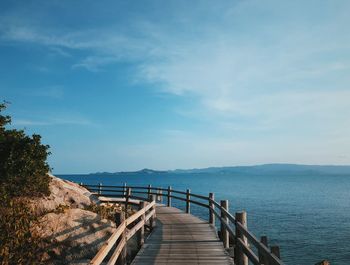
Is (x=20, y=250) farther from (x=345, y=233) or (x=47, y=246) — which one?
(x=345, y=233)

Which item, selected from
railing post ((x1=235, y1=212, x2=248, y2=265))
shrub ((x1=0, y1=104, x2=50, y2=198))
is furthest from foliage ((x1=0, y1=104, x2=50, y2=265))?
railing post ((x1=235, y1=212, x2=248, y2=265))

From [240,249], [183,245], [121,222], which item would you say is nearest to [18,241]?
[121,222]

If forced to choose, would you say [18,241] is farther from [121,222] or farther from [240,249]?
[240,249]

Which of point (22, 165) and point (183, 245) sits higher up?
point (22, 165)

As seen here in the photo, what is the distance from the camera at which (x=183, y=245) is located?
13.1 meters

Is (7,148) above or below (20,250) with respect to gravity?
above

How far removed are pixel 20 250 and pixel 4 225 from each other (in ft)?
2.77

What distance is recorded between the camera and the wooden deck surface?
10930 millimetres

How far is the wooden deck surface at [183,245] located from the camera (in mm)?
10930

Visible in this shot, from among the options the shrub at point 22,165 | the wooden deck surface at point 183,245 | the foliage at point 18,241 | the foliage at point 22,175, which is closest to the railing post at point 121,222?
the wooden deck surface at point 183,245

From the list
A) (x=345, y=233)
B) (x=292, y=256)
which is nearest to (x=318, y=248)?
(x=292, y=256)

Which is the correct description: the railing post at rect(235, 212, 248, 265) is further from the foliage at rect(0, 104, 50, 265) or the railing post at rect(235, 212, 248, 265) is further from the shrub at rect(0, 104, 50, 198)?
the shrub at rect(0, 104, 50, 198)

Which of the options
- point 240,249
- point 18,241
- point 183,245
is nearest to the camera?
point 240,249

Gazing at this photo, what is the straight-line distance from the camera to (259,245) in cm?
695
